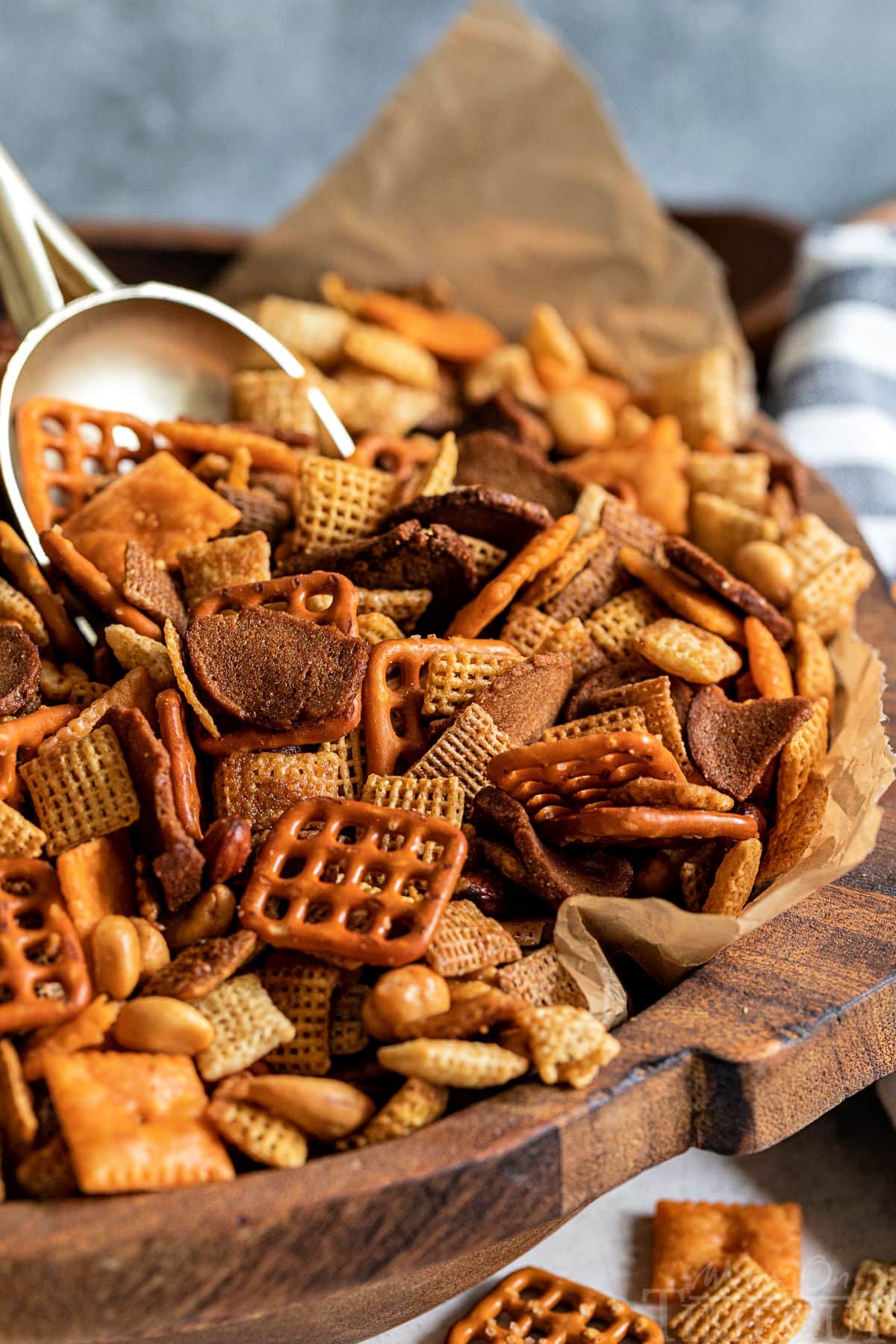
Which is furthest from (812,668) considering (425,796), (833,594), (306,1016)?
(306,1016)

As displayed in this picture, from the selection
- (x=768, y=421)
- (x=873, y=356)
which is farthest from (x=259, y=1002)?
(x=873, y=356)

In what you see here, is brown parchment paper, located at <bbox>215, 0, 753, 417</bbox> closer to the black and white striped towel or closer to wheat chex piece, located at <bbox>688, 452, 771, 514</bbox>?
the black and white striped towel

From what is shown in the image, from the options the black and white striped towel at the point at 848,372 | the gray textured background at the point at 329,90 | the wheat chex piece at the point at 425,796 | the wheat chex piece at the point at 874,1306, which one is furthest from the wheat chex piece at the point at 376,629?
the gray textured background at the point at 329,90

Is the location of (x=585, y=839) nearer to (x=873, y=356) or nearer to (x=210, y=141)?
(x=873, y=356)

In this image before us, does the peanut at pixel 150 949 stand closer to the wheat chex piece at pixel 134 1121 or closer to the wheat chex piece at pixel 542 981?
the wheat chex piece at pixel 134 1121

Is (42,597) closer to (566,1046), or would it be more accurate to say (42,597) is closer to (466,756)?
(466,756)
